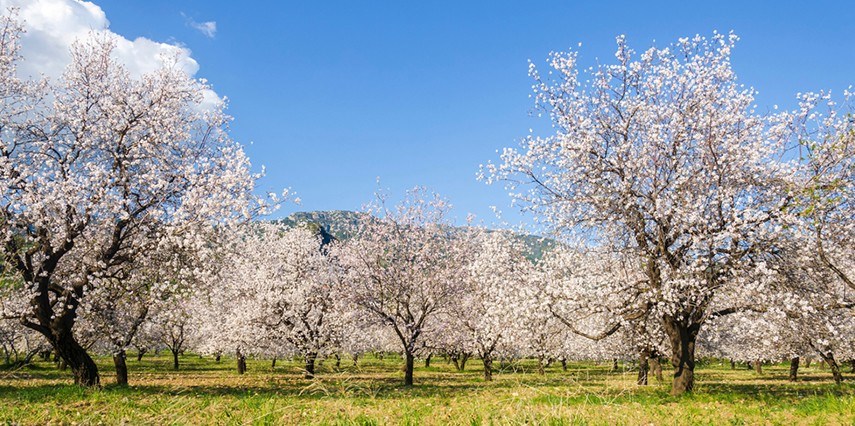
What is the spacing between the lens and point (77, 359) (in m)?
22.5

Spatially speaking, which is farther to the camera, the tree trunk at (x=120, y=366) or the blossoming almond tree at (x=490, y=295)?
the tree trunk at (x=120, y=366)

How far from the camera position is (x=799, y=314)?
1833cm

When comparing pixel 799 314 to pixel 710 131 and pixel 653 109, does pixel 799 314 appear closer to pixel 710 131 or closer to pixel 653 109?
pixel 710 131

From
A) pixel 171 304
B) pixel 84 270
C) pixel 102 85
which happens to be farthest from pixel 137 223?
pixel 171 304

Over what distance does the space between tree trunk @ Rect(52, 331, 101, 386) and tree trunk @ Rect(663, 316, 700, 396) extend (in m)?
22.4

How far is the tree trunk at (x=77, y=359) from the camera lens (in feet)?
72.0

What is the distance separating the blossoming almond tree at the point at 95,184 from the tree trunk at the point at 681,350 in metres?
16.4

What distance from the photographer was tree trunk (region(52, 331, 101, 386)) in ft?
72.0

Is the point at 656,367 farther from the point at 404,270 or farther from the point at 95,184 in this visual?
the point at 95,184

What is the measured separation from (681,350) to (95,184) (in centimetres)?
2234

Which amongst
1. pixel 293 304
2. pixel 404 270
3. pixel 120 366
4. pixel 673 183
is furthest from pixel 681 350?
pixel 293 304

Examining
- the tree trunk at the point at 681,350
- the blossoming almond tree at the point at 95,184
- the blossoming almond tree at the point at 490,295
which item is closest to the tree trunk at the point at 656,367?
the blossoming almond tree at the point at 490,295

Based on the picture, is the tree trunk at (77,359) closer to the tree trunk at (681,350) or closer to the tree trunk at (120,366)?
the tree trunk at (120,366)

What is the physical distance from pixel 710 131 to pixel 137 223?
68.7ft
